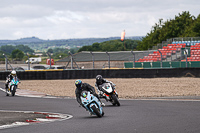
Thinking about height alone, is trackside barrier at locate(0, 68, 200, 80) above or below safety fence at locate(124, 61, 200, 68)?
below

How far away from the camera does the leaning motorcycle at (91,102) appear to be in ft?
39.3

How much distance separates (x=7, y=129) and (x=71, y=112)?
456 centimetres

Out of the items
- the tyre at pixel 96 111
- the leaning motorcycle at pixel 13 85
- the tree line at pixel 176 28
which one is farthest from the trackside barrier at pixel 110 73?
the tree line at pixel 176 28

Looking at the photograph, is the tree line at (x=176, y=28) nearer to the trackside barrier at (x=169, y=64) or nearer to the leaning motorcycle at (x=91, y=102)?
the trackside barrier at (x=169, y=64)

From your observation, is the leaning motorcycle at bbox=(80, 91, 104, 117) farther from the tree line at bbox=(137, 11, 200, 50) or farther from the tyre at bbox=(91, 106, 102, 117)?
the tree line at bbox=(137, 11, 200, 50)

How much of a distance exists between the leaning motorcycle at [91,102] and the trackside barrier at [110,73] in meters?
20.1

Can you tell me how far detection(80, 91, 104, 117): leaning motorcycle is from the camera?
1198cm

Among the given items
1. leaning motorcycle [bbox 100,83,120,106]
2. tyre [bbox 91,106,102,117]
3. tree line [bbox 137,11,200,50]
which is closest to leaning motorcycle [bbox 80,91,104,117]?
tyre [bbox 91,106,102,117]

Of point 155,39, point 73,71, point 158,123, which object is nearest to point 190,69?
point 73,71

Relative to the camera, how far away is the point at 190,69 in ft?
103

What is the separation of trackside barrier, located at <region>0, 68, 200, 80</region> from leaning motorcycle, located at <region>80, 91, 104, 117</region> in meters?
20.1

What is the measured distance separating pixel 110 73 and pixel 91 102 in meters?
21.0

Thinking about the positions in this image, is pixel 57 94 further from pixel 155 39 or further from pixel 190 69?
pixel 155 39

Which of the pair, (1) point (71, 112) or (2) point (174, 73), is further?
(2) point (174, 73)
